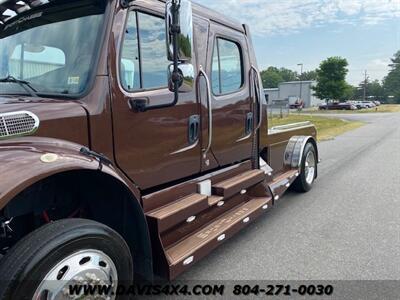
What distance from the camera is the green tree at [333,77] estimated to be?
172ft

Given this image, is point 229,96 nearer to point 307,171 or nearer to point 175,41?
point 175,41

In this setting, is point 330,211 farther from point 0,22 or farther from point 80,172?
point 0,22

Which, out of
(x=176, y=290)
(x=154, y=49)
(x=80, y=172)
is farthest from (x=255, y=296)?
(x=154, y=49)

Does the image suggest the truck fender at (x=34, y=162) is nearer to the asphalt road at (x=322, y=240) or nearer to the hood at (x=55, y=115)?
the hood at (x=55, y=115)

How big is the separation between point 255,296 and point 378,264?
135 centimetres

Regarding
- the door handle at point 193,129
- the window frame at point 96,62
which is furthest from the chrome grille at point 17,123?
the door handle at point 193,129

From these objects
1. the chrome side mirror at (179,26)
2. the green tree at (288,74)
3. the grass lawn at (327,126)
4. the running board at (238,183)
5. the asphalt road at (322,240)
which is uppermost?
the green tree at (288,74)

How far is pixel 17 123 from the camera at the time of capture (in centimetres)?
224

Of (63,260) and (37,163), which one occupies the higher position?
(37,163)

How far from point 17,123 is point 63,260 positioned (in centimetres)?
82

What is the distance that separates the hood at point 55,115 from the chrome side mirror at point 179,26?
0.73 m

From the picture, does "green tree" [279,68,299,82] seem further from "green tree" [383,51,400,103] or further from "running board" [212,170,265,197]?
"running board" [212,170,265,197]

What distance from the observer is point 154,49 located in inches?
122

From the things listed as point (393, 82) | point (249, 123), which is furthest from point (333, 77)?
point (393, 82)
